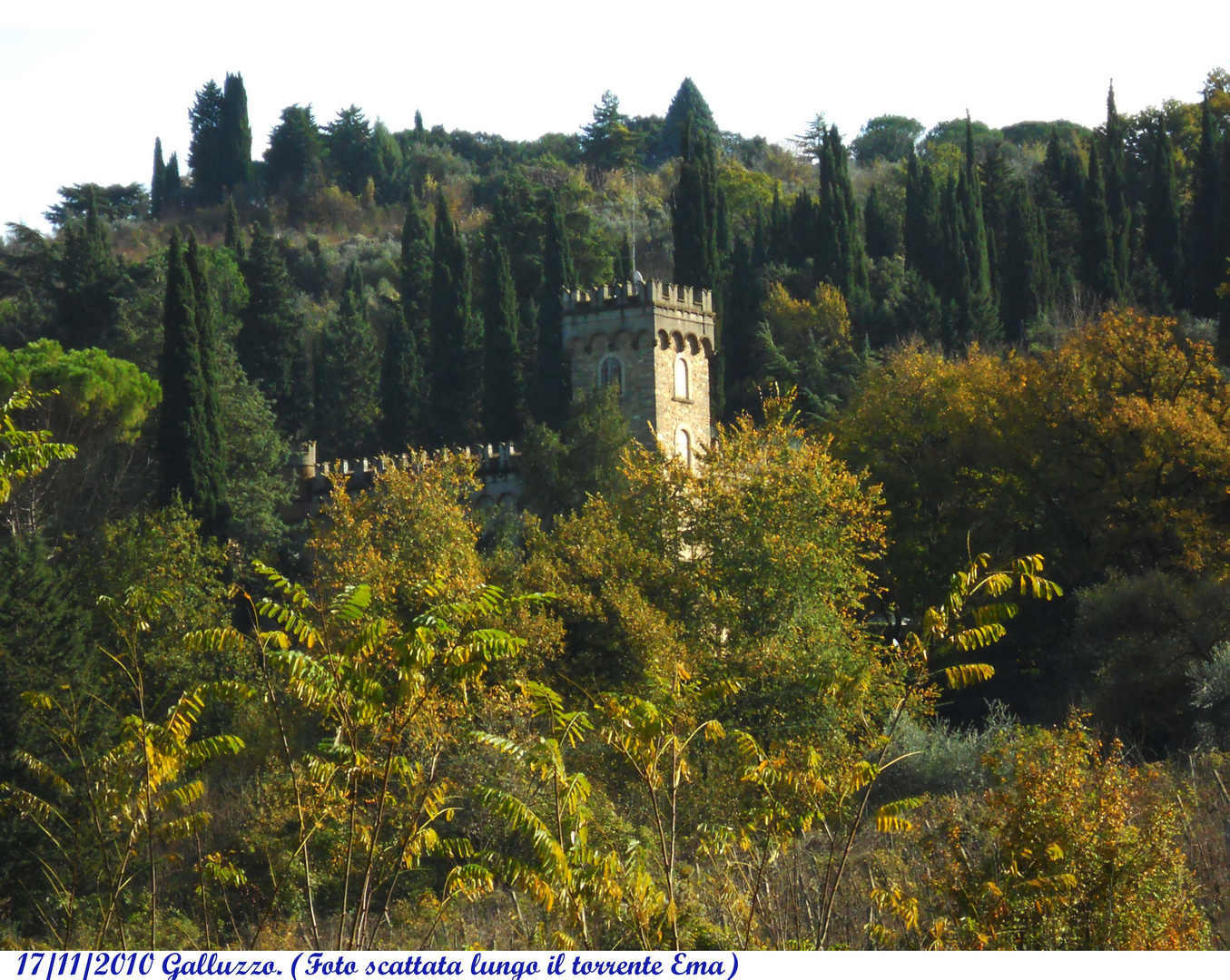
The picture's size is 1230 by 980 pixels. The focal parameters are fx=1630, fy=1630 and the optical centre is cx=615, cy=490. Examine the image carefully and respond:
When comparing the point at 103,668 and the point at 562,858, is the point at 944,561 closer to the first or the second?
the point at 103,668

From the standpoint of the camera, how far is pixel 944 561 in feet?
116

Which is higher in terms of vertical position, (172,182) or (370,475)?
(172,182)

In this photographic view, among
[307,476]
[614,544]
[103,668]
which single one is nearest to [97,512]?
[307,476]

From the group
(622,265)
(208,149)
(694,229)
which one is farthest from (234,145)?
(694,229)

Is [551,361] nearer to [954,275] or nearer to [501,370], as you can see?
[501,370]

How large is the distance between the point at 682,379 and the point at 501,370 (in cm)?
659

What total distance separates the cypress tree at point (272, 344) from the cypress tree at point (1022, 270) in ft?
73.8

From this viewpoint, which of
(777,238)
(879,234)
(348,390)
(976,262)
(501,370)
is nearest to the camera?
(501,370)

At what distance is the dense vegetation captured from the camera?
471 inches

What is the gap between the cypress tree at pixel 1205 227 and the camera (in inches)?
1998

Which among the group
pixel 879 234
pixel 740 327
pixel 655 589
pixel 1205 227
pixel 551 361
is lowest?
pixel 655 589

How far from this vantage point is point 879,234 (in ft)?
199

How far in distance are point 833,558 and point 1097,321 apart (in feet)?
67.2

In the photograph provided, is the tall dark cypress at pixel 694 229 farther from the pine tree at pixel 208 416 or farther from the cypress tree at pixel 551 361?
the pine tree at pixel 208 416
